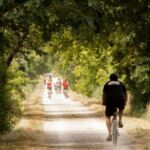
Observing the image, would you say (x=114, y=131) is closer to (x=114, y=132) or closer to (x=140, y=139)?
(x=114, y=132)

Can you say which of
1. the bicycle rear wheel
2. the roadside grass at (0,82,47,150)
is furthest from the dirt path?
the roadside grass at (0,82,47,150)

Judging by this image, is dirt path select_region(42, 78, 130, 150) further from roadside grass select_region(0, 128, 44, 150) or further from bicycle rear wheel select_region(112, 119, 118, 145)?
roadside grass select_region(0, 128, 44, 150)

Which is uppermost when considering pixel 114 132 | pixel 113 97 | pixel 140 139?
pixel 113 97

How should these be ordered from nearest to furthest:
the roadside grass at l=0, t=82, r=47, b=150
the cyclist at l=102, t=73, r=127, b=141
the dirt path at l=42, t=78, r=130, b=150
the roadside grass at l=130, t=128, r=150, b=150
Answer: the roadside grass at l=130, t=128, r=150, b=150, the cyclist at l=102, t=73, r=127, b=141, the dirt path at l=42, t=78, r=130, b=150, the roadside grass at l=0, t=82, r=47, b=150

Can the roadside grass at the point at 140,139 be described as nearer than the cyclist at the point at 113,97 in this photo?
Yes

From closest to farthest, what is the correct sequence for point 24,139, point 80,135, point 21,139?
point 24,139 → point 21,139 → point 80,135

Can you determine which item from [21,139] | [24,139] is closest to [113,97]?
[24,139]

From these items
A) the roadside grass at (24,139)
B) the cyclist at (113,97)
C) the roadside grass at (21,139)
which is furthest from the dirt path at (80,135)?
the cyclist at (113,97)

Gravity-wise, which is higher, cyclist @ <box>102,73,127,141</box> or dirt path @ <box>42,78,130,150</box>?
cyclist @ <box>102,73,127,141</box>

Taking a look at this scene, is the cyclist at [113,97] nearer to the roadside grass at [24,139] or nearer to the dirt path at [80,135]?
the dirt path at [80,135]

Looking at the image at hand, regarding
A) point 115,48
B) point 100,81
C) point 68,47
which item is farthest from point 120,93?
point 100,81

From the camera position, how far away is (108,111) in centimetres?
1867

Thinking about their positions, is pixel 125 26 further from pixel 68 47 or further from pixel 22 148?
pixel 68 47

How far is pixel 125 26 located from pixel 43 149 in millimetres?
7313
